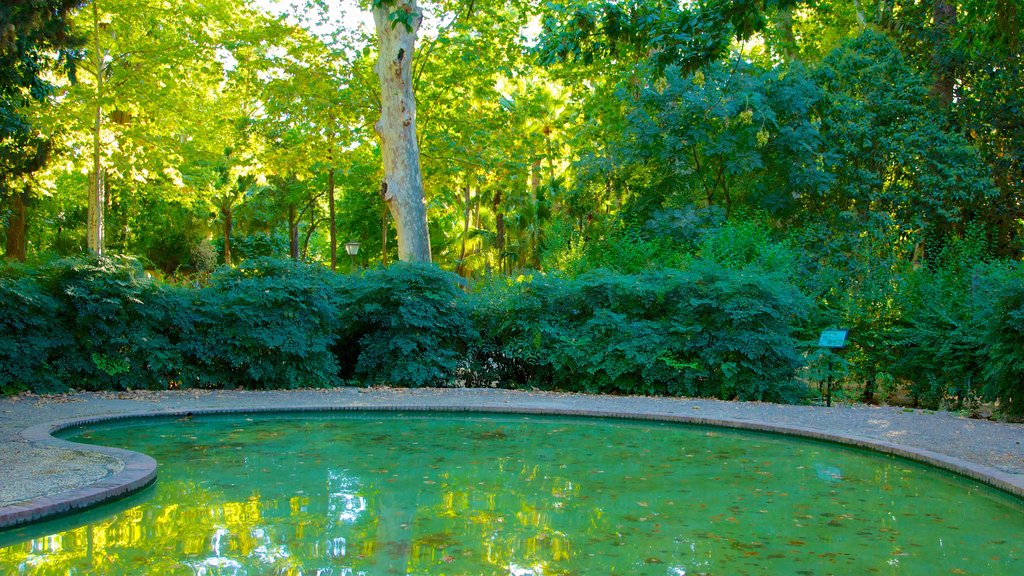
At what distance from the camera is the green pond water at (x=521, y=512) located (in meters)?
4.59

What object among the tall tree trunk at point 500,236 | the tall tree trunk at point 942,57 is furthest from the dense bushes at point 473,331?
the tall tree trunk at point 500,236

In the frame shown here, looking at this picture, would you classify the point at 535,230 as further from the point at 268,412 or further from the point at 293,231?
the point at 268,412

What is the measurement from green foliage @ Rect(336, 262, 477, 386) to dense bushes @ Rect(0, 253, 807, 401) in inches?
0.9

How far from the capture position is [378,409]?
10398 millimetres

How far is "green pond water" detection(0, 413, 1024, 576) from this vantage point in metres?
4.59

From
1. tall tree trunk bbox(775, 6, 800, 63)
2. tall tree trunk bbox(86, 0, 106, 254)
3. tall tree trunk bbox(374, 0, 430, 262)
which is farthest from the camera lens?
tall tree trunk bbox(775, 6, 800, 63)

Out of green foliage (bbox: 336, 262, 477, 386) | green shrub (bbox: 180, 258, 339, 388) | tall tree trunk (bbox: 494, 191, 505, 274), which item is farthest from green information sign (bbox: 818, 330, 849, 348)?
tall tree trunk (bbox: 494, 191, 505, 274)

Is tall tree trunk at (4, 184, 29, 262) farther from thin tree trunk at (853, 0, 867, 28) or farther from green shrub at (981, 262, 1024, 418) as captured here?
green shrub at (981, 262, 1024, 418)

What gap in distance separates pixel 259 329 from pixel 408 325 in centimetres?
214

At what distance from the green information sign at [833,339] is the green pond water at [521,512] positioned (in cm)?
237

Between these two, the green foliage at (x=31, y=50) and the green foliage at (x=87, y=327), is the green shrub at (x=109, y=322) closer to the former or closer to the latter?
the green foliage at (x=87, y=327)

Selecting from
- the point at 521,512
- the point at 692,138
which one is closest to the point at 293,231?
the point at 692,138

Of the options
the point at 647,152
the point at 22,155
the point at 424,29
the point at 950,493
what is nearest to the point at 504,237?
the point at 424,29

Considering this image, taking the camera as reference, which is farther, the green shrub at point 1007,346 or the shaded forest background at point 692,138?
the shaded forest background at point 692,138
